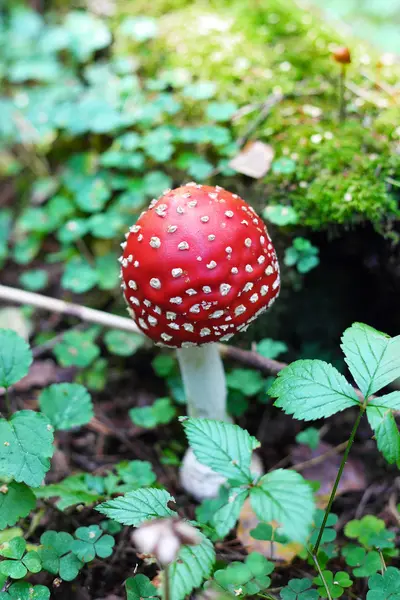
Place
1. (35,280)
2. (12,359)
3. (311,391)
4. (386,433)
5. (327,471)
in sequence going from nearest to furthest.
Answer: (386,433) → (311,391) → (12,359) → (327,471) → (35,280)

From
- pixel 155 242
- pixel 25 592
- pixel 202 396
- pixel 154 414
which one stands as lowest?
pixel 154 414

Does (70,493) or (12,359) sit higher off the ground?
(12,359)

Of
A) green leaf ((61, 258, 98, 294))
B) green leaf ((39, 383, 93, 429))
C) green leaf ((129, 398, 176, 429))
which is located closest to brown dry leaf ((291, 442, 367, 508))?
green leaf ((129, 398, 176, 429))

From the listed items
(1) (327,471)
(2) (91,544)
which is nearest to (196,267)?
(2) (91,544)

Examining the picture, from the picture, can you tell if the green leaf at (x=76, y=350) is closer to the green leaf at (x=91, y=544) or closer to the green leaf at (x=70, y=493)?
the green leaf at (x=70, y=493)

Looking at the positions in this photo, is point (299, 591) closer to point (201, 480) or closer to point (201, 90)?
point (201, 480)

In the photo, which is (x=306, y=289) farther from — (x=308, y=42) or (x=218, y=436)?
(x=308, y=42)
